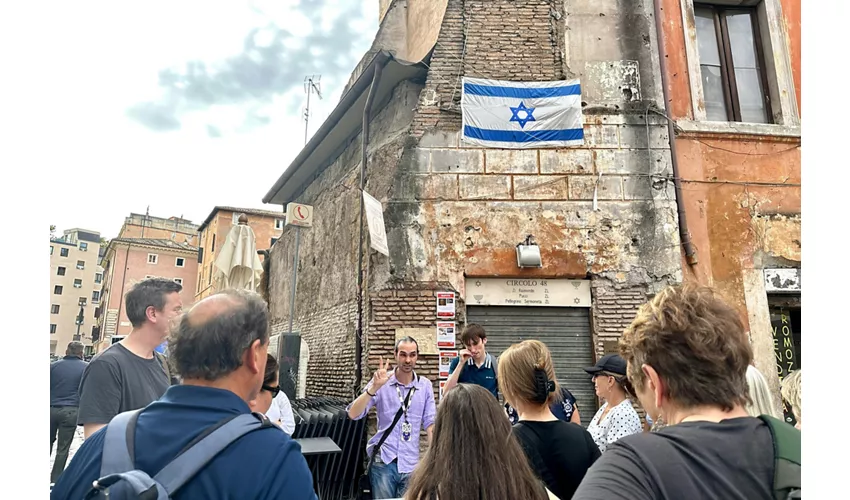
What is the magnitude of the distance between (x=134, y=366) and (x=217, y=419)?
175 centimetres

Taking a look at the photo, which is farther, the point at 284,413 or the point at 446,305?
the point at 446,305

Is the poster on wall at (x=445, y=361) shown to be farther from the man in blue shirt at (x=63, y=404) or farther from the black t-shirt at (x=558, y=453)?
the black t-shirt at (x=558, y=453)

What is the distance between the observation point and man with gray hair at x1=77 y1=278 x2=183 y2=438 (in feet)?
8.81

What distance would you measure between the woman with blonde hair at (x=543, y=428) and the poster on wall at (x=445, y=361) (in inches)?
174

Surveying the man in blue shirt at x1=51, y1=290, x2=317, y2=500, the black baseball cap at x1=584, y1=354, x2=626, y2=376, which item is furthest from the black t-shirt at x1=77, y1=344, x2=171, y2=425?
the black baseball cap at x1=584, y1=354, x2=626, y2=376

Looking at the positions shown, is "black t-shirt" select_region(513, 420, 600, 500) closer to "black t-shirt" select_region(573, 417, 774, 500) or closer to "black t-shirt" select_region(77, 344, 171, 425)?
"black t-shirt" select_region(573, 417, 774, 500)

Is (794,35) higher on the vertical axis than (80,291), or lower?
lower

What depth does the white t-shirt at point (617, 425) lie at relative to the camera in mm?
3064

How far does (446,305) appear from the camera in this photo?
7273 millimetres

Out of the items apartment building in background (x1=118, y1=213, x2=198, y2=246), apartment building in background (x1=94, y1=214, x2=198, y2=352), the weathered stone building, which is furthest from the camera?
apartment building in background (x1=118, y1=213, x2=198, y2=246)

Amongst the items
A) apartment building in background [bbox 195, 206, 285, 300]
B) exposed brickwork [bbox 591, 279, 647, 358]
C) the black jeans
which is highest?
apartment building in background [bbox 195, 206, 285, 300]

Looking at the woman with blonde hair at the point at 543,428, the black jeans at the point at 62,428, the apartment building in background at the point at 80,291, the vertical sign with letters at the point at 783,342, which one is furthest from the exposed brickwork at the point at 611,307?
the apartment building in background at the point at 80,291

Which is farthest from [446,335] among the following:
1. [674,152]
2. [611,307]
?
[674,152]

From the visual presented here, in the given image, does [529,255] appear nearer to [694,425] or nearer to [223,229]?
[694,425]
